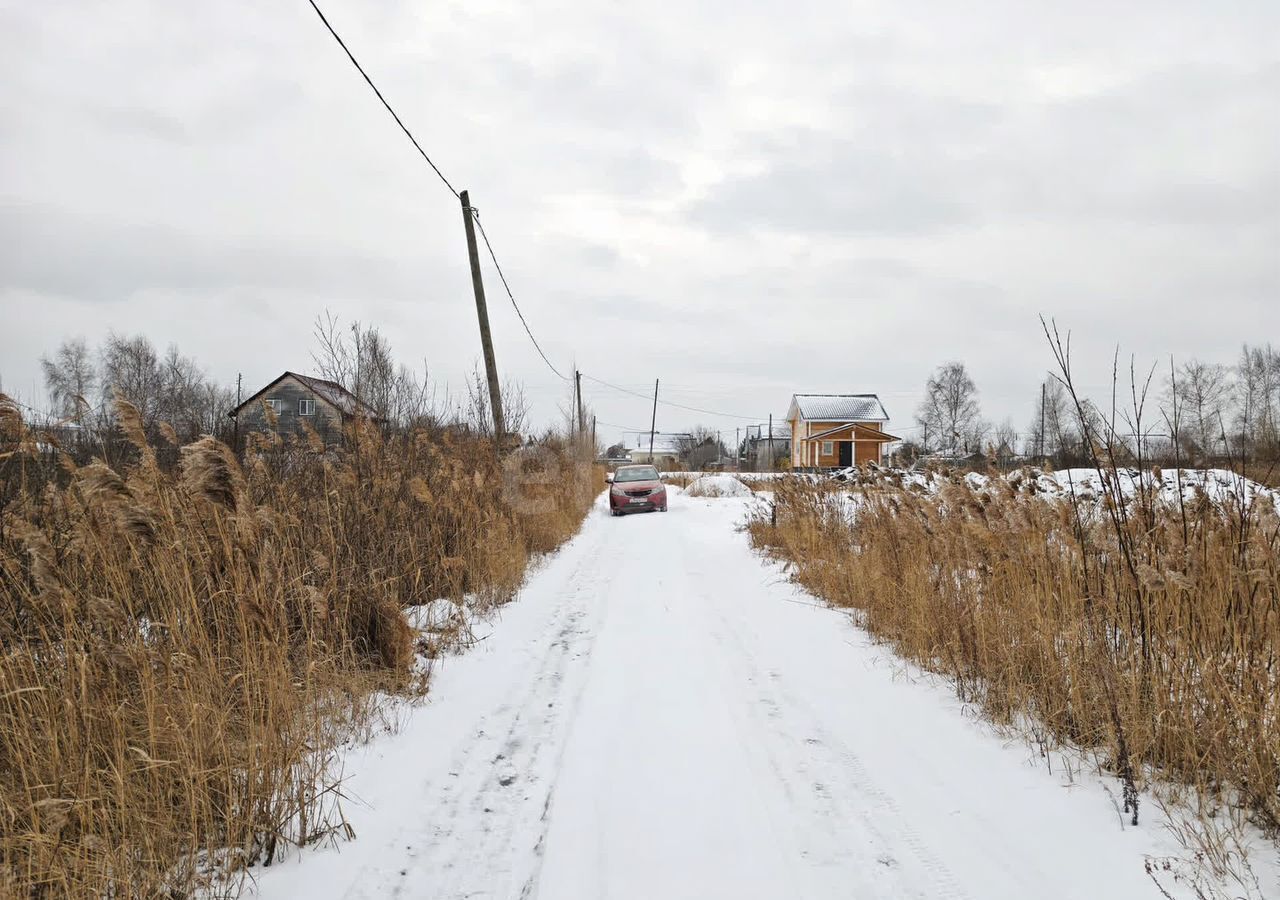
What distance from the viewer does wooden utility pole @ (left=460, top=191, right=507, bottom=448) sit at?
13.4 metres

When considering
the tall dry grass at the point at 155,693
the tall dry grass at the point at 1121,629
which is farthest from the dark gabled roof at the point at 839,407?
the tall dry grass at the point at 155,693

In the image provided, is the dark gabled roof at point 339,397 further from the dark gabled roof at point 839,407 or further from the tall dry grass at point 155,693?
the dark gabled roof at point 839,407

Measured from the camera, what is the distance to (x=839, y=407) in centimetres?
5306

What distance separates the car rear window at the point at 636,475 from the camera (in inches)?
854

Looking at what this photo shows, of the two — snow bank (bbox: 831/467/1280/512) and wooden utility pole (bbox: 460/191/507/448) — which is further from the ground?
wooden utility pole (bbox: 460/191/507/448)

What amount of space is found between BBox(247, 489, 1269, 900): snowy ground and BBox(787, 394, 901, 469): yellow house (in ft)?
155

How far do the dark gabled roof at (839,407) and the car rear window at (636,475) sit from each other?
106 feet

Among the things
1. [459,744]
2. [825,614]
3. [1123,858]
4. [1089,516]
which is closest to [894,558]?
[825,614]

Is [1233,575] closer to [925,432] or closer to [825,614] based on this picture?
[825,614]

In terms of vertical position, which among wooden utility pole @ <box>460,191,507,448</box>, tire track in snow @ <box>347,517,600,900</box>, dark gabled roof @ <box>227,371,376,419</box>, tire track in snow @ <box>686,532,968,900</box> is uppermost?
wooden utility pole @ <box>460,191,507,448</box>

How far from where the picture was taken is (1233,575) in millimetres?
3166

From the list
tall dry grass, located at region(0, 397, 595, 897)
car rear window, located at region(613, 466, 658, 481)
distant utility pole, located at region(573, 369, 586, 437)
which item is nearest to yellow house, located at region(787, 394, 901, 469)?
distant utility pole, located at region(573, 369, 586, 437)

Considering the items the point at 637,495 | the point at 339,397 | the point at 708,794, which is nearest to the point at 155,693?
the point at 708,794

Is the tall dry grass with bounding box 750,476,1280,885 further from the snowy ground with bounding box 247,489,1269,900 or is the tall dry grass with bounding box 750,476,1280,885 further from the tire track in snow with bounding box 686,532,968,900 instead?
the tire track in snow with bounding box 686,532,968,900
